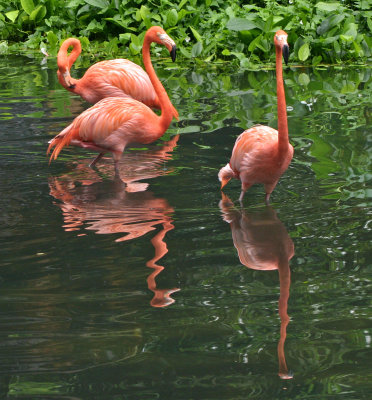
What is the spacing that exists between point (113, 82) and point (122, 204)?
2210mm

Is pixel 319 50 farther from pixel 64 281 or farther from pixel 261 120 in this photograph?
pixel 64 281

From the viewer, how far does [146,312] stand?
3547 mm

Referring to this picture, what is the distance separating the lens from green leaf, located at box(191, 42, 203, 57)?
10242 millimetres

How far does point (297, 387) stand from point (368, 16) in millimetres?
8551

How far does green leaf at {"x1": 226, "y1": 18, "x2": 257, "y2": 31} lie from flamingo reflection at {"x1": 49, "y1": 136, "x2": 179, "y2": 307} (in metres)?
4.16

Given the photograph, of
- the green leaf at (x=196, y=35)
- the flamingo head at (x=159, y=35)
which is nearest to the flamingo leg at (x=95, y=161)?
the flamingo head at (x=159, y=35)

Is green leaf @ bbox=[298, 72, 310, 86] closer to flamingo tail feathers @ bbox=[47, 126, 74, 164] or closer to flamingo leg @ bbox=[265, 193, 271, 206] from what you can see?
flamingo tail feathers @ bbox=[47, 126, 74, 164]

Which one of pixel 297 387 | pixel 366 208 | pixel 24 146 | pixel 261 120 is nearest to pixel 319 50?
pixel 261 120

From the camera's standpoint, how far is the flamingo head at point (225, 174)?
5297 millimetres

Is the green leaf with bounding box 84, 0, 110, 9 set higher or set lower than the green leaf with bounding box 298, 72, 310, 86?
higher

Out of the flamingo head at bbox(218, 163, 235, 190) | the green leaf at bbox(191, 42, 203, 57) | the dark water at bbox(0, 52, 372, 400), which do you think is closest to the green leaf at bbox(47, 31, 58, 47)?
the green leaf at bbox(191, 42, 203, 57)

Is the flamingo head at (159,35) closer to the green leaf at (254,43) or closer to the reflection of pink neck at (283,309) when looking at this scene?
the reflection of pink neck at (283,309)

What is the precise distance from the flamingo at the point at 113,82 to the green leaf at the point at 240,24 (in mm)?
3157

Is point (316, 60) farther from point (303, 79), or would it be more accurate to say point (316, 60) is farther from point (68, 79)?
point (68, 79)
